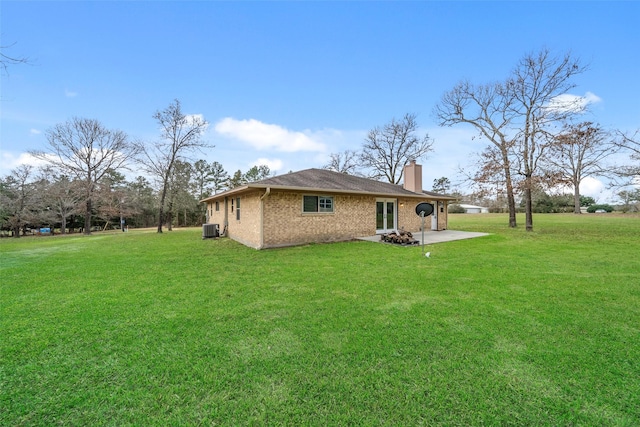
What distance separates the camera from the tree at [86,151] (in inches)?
768

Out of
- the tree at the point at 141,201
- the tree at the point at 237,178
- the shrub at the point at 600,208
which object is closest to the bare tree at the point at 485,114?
the tree at the point at 237,178

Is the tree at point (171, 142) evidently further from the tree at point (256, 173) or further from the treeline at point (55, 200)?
the tree at point (256, 173)

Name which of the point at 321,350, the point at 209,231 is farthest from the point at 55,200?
the point at 321,350

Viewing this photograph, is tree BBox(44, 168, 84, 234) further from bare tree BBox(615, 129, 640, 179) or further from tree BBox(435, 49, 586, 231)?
bare tree BBox(615, 129, 640, 179)

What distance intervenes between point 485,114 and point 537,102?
3069mm

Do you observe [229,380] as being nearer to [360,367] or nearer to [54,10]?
[360,367]

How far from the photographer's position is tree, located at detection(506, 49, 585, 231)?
14742 mm

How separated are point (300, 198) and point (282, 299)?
20.5 feet

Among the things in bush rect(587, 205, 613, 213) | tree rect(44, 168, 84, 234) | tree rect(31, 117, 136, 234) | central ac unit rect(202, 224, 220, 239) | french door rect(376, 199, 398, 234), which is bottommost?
central ac unit rect(202, 224, 220, 239)

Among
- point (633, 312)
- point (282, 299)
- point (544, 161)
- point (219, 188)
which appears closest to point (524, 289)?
point (633, 312)

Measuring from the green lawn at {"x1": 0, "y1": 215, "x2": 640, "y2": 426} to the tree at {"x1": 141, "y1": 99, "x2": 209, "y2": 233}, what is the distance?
15.5 m

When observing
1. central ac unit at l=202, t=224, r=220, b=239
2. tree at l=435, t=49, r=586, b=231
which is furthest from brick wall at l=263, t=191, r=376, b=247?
tree at l=435, t=49, r=586, b=231

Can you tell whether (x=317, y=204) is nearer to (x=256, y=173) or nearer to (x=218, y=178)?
(x=256, y=173)

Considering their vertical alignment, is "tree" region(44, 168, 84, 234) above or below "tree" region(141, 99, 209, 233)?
below
